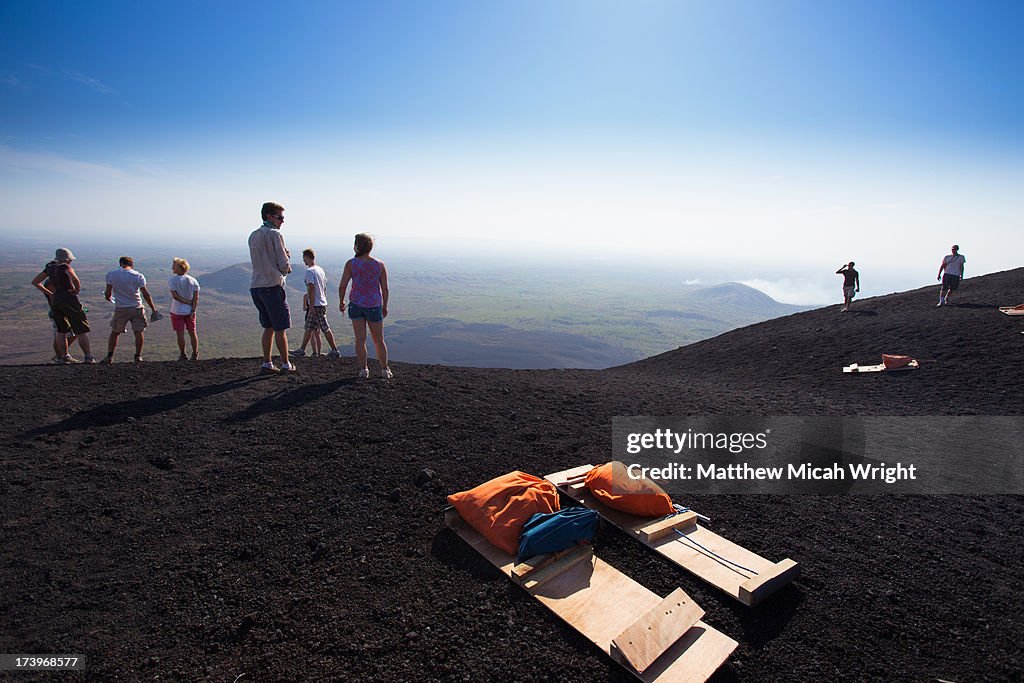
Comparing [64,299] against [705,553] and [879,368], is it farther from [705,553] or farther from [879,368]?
[879,368]

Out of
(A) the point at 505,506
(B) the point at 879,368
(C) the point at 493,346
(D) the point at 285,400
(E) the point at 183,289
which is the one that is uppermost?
(E) the point at 183,289

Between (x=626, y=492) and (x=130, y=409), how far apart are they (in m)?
7.35

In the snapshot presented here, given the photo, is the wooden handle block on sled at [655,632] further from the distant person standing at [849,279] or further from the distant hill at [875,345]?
the distant person standing at [849,279]

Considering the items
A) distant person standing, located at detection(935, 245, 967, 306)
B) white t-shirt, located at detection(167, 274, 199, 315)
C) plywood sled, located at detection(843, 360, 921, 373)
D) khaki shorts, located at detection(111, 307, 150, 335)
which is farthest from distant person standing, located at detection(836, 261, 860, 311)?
khaki shorts, located at detection(111, 307, 150, 335)

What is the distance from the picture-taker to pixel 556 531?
410 centimetres

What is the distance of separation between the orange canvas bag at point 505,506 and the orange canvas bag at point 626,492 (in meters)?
0.64

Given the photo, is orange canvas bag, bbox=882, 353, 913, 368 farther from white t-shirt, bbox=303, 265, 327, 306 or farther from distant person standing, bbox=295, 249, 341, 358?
white t-shirt, bbox=303, 265, 327, 306

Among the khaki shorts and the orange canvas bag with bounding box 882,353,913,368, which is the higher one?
the khaki shorts

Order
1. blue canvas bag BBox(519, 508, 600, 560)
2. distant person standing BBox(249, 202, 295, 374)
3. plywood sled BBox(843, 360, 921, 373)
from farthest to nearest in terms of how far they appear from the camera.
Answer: plywood sled BBox(843, 360, 921, 373)
distant person standing BBox(249, 202, 295, 374)
blue canvas bag BBox(519, 508, 600, 560)

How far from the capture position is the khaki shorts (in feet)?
32.7

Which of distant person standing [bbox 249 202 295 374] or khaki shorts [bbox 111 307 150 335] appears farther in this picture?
khaki shorts [bbox 111 307 150 335]

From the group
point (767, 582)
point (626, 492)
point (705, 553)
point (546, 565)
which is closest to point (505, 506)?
point (546, 565)

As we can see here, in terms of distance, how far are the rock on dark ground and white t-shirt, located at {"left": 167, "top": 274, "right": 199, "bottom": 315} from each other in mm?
1984

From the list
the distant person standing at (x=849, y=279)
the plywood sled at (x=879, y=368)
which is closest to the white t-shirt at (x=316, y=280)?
the plywood sled at (x=879, y=368)
